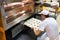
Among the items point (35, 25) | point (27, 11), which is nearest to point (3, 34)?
point (35, 25)

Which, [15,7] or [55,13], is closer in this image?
[15,7]

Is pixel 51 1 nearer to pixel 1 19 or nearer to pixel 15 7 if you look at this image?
pixel 15 7

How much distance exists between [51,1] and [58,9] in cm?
21

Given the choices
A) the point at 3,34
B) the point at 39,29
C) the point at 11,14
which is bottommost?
the point at 39,29

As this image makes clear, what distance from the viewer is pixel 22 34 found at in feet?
6.55

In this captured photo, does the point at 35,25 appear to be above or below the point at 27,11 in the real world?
below

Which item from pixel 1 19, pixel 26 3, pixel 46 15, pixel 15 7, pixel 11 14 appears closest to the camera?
pixel 1 19

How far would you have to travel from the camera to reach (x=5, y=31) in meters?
1.47

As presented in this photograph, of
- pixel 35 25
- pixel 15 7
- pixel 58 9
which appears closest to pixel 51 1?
pixel 58 9

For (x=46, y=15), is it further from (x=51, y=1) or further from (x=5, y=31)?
(x=5, y=31)

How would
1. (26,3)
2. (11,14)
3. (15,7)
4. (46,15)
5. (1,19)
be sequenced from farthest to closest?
(26,3)
(46,15)
(15,7)
(11,14)
(1,19)

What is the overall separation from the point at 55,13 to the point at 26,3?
0.58 meters

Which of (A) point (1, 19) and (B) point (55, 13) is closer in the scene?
(A) point (1, 19)

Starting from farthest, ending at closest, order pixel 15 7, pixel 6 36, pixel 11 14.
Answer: pixel 15 7 < pixel 11 14 < pixel 6 36
